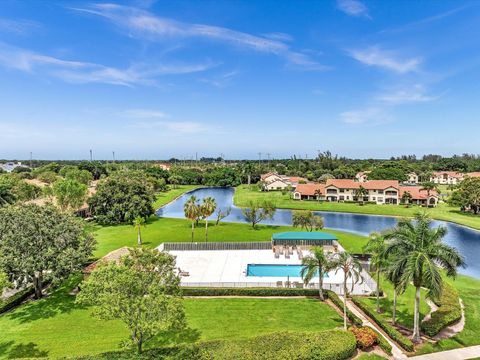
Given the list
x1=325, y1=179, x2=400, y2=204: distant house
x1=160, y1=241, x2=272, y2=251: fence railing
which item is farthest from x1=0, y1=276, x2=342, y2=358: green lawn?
x1=325, y1=179, x2=400, y2=204: distant house

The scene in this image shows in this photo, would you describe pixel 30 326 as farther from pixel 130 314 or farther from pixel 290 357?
pixel 290 357

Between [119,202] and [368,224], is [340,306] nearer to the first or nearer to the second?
[368,224]

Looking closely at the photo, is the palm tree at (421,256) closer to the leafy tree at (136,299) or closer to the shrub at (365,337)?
the shrub at (365,337)

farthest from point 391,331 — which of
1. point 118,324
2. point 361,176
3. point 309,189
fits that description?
point 361,176

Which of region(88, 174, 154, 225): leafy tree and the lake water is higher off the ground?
region(88, 174, 154, 225): leafy tree

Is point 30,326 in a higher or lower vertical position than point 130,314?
lower

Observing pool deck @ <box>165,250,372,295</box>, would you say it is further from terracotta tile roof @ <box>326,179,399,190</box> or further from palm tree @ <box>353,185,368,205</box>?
terracotta tile roof @ <box>326,179,399,190</box>

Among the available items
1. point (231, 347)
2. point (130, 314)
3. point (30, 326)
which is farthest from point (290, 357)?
point (30, 326)
